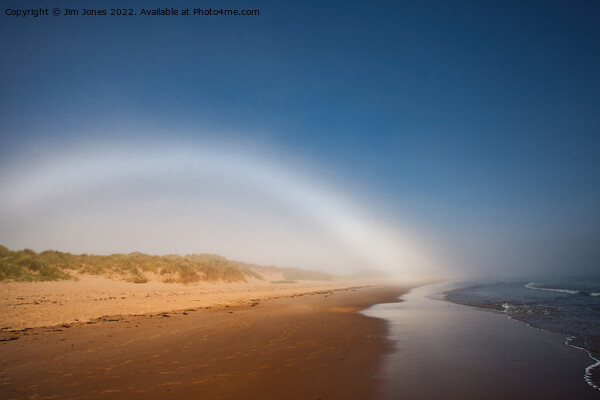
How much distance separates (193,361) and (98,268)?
91.2 ft

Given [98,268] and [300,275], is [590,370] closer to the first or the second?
[98,268]

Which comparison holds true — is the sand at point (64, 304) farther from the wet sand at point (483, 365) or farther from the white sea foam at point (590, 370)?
the white sea foam at point (590, 370)

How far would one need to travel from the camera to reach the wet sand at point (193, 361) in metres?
5.71

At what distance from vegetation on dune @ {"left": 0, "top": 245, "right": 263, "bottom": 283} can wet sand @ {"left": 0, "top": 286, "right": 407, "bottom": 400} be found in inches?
649

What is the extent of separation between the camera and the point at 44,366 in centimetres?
700

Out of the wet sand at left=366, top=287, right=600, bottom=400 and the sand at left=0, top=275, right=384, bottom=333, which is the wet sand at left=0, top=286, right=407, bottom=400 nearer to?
the wet sand at left=366, top=287, right=600, bottom=400

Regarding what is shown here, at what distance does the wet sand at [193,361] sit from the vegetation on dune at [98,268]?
1648cm

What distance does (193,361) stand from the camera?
757cm

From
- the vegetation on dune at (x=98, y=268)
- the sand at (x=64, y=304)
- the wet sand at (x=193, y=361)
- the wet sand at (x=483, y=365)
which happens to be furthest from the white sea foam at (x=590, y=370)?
the vegetation on dune at (x=98, y=268)

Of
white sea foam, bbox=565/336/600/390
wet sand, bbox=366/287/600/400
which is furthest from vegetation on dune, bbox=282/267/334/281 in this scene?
white sea foam, bbox=565/336/600/390

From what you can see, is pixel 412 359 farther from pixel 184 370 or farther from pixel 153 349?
pixel 153 349

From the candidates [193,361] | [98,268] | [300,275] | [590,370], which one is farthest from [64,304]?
[300,275]

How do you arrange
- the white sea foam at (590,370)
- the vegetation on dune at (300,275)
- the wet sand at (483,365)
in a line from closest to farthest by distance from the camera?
the wet sand at (483,365)
the white sea foam at (590,370)
the vegetation on dune at (300,275)

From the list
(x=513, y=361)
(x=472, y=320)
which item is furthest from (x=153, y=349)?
(x=472, y=320)
